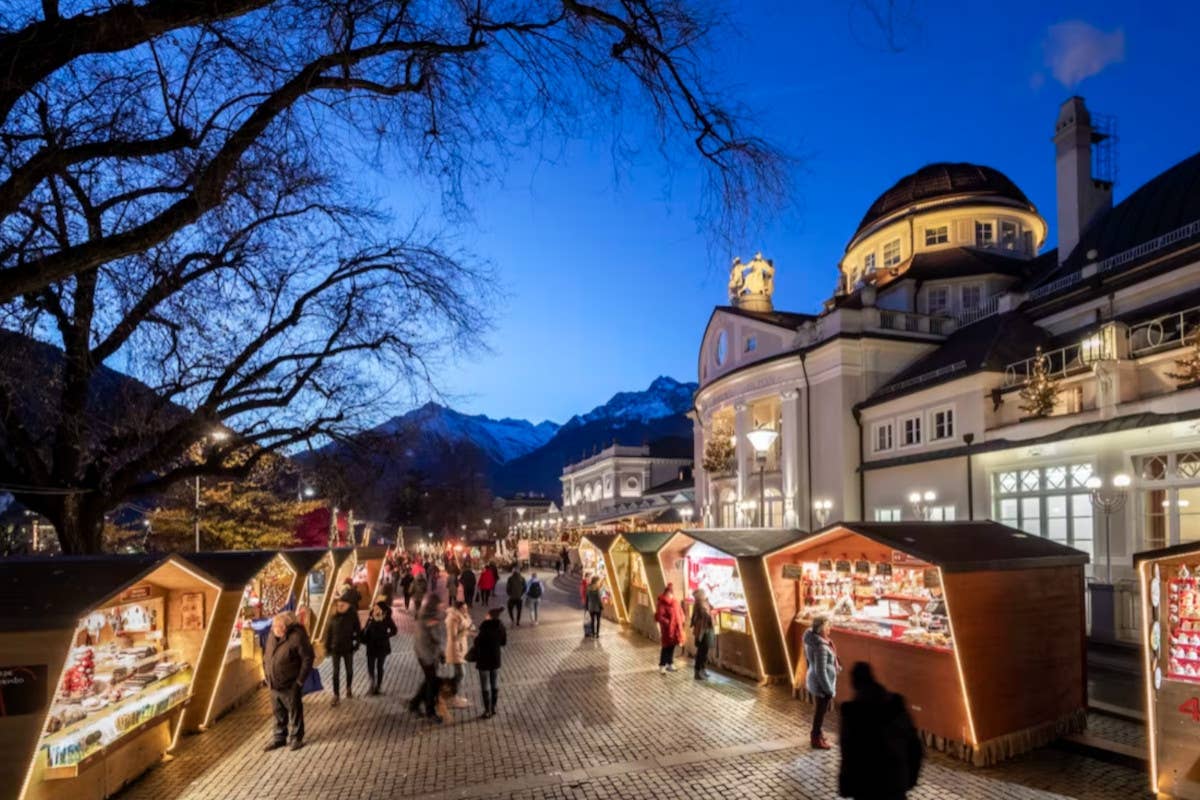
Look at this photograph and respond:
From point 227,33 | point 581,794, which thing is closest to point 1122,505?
point 581,794

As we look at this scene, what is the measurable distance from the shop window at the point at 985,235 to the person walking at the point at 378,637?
3684cm

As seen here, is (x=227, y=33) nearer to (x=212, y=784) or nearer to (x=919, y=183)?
(x=212, y=784)

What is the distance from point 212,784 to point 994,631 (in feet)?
29.9

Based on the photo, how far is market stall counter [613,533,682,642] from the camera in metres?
18.9

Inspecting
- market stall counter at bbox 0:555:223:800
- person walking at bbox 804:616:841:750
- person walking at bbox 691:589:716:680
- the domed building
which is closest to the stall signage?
market stall counter at bbox 0:555:223:800

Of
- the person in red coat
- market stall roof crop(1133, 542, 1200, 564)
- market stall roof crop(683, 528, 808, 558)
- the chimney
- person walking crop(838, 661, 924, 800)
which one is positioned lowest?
the person in red coat

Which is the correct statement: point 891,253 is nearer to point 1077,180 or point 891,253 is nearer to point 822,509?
point 1077,180

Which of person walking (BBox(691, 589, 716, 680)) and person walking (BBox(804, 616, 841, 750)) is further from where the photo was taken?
person walking (BBox(691, 589, 716, 680))

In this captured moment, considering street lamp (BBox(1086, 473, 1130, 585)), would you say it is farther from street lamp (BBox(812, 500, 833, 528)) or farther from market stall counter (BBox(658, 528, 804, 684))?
street lamp (BBox(812, 500, 833, 528))

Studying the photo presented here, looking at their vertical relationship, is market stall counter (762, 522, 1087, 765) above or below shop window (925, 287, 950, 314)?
below

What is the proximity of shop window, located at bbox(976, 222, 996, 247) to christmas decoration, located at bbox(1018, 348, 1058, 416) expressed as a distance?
2070 cm

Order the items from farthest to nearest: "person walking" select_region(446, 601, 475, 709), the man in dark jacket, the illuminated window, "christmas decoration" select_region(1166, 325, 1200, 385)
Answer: the illuminated window
"christmas decoration" select_region(1166, 325, 1200, 385)
"person walking" select_region(446, 601, 475, 709)
the man in dark jacket

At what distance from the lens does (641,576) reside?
1981 centimetres

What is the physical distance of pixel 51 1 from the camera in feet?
12.5
